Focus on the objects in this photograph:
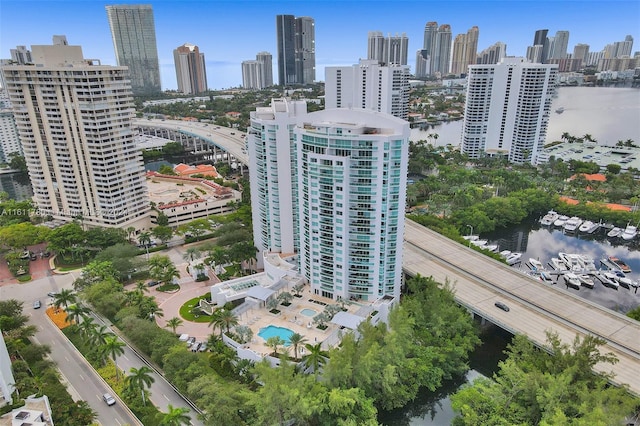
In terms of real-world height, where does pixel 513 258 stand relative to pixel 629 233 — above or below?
below

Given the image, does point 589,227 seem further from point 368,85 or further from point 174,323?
point 368,85

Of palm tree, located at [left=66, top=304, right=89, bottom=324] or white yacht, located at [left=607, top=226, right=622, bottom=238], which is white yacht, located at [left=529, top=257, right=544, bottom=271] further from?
palm tree, located at [left=66, top=304, right=89, bottom=324]

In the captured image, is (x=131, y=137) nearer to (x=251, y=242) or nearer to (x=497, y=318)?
(x=251, y=242)

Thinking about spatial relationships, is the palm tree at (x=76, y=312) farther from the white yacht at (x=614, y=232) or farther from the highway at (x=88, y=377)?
the white yacht at (x=614, y=232)

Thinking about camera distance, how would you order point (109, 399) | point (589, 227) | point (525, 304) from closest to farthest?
point (109, 399) < point (525, 304) < point (589, 227)

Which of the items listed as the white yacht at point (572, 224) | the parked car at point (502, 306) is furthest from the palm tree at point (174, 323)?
the white yacht at point (572, 224)

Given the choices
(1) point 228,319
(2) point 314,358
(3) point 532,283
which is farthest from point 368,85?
(2) point 314,358

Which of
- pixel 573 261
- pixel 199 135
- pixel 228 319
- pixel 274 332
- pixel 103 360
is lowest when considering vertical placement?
pixel 573 261
